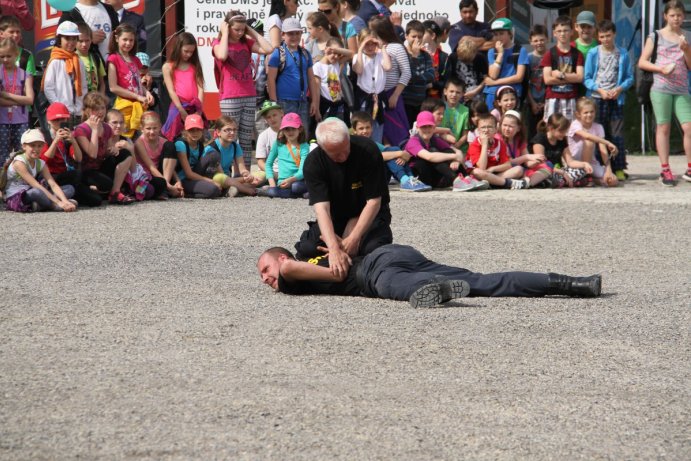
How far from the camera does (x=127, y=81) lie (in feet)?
38.6

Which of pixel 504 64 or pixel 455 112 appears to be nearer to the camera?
pixel 455 112

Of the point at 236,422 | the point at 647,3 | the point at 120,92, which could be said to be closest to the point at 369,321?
the point at 236,422

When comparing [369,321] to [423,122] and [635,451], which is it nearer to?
[635,451]

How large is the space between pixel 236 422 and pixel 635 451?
4.06ft

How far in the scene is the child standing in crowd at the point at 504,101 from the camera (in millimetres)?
13016

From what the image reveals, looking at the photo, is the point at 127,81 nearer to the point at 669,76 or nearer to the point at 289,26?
the point at 289,26

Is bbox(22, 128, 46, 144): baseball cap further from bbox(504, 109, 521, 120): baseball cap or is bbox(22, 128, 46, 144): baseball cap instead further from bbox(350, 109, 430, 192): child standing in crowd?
bbox(504, 109, 521, 120): baseball cap

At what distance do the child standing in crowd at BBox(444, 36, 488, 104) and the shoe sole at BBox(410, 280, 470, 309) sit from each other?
7.80 m

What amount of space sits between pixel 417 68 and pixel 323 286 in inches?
277

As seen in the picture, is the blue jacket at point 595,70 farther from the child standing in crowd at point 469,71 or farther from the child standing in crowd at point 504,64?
the child standing in crowd at point 469,71

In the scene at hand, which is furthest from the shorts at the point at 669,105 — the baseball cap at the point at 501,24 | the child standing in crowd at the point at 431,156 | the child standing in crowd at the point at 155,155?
the child standing in crowd at the point at 155,155

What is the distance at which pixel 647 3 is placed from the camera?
15695 millimetres

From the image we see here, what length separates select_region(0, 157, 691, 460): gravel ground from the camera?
12.4ft

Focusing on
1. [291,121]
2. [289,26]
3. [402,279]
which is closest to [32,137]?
[291,121]
